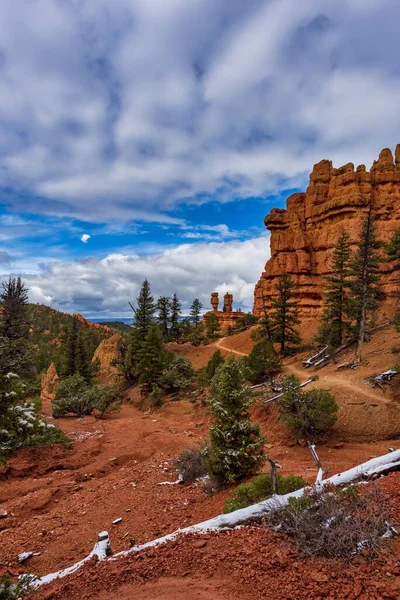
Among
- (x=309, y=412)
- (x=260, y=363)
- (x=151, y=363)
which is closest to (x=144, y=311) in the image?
(x=151, y=363)

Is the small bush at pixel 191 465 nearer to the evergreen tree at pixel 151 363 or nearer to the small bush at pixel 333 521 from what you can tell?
the small bush at pixel 333 521

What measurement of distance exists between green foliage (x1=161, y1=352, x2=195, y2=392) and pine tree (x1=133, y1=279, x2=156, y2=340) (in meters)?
6.94

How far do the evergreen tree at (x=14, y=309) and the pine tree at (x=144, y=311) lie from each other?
55.6 ft

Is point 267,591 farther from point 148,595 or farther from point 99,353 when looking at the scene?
point 99,353

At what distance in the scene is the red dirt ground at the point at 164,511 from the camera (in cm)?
448

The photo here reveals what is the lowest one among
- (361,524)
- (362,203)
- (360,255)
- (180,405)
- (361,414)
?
(180,405)

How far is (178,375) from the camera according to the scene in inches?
1310

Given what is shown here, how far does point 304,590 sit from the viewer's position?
4.15m

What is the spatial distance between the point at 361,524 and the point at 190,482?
25.8ft

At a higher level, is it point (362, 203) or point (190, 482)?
point (362, 203)

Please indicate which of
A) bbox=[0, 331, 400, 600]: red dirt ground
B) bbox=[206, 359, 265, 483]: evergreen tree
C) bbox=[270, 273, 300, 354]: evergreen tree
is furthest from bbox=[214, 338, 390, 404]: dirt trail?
bbox=[206, 359, 265, 483]: evergreen tree

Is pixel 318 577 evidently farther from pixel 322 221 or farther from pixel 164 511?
pixel 322 221

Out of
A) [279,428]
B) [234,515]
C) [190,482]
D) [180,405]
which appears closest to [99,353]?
[180,405]

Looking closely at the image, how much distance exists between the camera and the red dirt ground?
448cm
